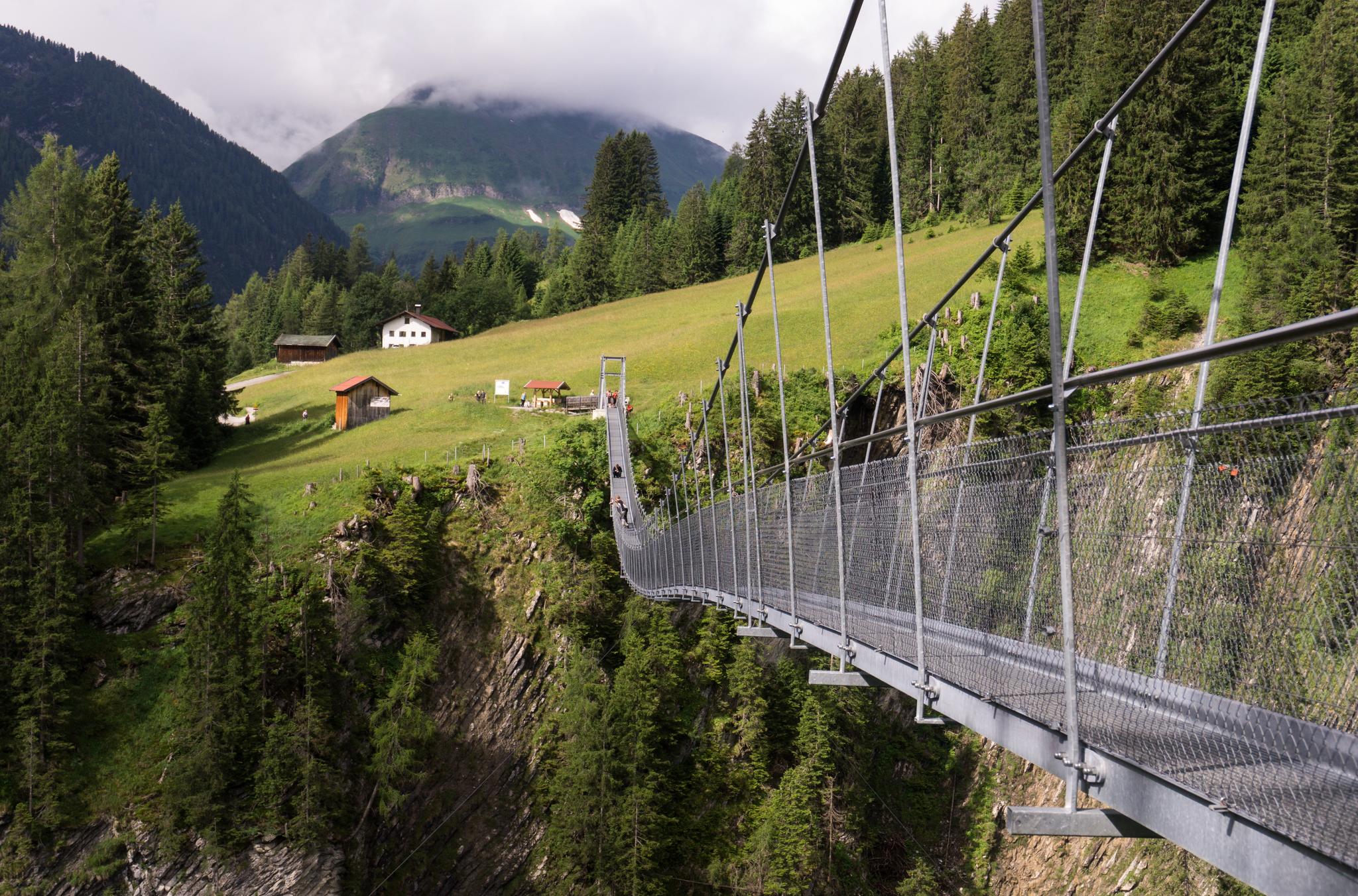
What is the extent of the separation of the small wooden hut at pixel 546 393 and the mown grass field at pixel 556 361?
0.87 m

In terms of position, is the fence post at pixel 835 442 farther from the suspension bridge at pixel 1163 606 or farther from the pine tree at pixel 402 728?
the pine tree at pixel 402 728

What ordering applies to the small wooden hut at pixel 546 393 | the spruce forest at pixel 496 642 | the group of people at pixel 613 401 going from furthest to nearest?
the small wooden hut at pixel 546 393 < the group of people at pixel 613 401 < the spruce forest at pixel 496 642

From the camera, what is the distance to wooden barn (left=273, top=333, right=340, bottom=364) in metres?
45.8

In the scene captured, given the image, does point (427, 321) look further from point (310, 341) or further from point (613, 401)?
point (613, 401)

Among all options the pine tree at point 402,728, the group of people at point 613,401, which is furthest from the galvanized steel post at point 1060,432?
the group of people at point 613,401

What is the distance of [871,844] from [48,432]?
18275 millimetres

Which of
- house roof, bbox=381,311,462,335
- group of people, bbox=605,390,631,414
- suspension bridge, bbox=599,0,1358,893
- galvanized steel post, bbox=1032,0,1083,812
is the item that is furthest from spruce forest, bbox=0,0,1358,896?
house roof, bbox=381,311,462,335

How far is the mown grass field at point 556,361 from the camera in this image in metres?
21.8

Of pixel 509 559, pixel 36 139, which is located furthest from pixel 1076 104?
pixel 36 139

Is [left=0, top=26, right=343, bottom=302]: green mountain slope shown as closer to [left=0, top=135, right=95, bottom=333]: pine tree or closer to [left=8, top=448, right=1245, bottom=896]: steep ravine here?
[left=0, top=135, right=95, bottom=333]: pine tree

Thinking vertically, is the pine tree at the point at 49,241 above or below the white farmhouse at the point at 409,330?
above

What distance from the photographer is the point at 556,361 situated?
36.3m

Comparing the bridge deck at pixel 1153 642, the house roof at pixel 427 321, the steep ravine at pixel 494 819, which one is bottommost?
the steep ravine at pixel 494 819

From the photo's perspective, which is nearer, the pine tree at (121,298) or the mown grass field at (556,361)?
the mown grass field at (556,361)
